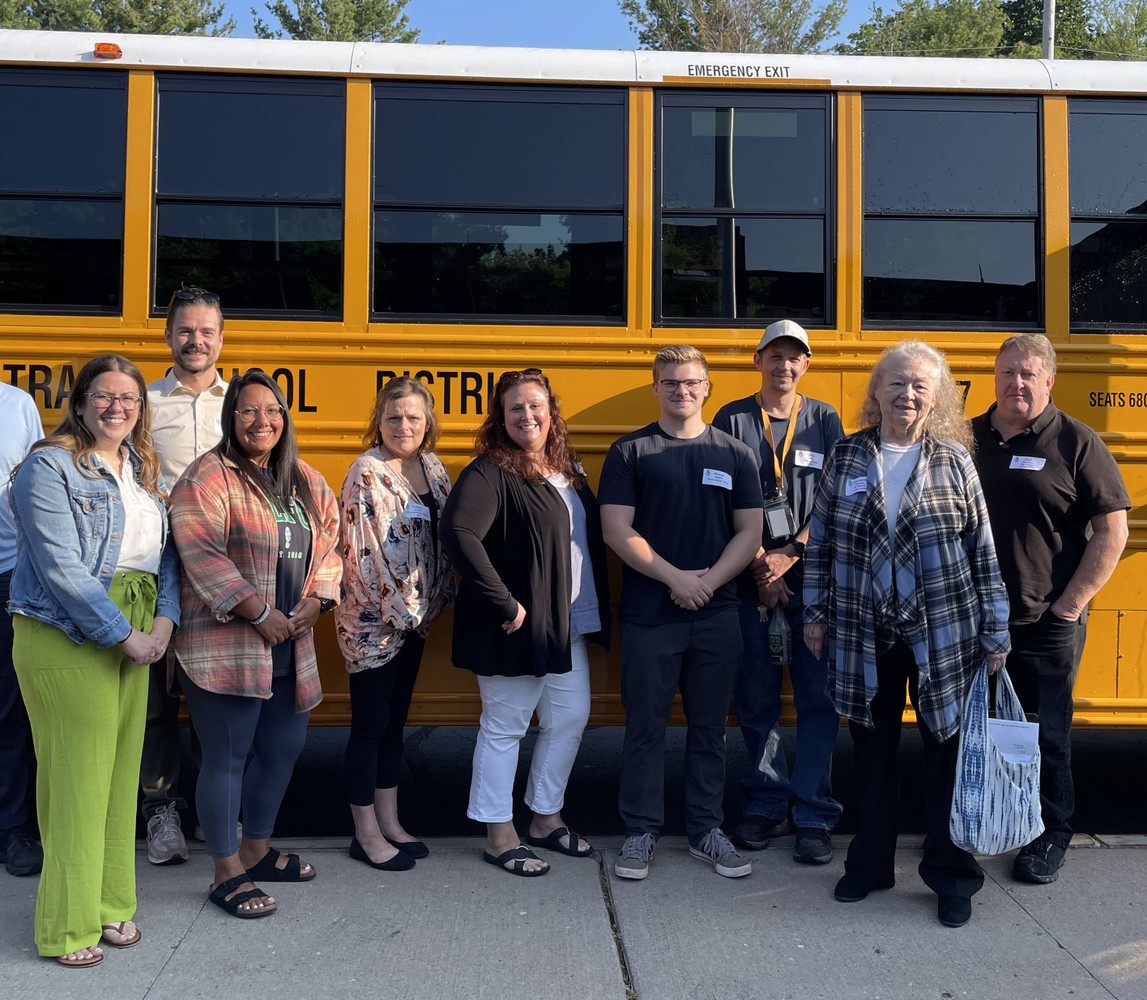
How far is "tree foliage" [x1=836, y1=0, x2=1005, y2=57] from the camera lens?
2944cm

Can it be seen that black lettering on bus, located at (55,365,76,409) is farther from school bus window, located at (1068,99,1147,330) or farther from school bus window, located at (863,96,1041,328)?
school bus window, located at (1068,99,1147,330)

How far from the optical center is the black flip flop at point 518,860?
3.96m

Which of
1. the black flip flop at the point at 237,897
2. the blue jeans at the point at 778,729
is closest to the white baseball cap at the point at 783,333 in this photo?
the blue jeans at the point at 778,729

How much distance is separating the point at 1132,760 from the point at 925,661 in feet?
10.1

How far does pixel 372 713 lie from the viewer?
157 inches

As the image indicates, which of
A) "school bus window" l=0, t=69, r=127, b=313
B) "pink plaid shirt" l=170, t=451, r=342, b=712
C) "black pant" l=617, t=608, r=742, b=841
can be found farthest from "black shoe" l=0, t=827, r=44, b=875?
"black pant" l=617, t=608, r=742, b=841

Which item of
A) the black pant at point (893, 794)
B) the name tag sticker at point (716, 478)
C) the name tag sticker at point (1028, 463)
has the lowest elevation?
the black pant at point (893, 794)

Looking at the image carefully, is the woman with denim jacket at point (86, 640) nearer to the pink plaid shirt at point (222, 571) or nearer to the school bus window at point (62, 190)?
the pink plaid shirt at point (222, 571)

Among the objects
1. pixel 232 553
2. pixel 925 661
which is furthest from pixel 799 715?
pixel 232 553

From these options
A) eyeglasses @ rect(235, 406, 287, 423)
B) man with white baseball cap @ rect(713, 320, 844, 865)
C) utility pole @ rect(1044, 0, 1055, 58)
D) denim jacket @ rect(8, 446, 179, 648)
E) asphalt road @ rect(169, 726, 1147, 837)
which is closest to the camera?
denim jacket @ rect(8, 446, 179, 648)

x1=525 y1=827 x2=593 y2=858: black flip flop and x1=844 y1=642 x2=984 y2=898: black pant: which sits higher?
x1=844 y1=642 x2=984 y2=898: black pant

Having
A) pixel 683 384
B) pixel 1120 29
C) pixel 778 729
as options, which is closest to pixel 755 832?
pixel 778 729

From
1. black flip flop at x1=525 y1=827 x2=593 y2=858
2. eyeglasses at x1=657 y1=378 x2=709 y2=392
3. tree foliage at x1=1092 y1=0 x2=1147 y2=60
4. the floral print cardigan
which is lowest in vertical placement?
black flip flop at x1=525 y1=827 x2=593 y2=858

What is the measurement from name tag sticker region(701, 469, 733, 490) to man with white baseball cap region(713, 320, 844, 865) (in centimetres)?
27
